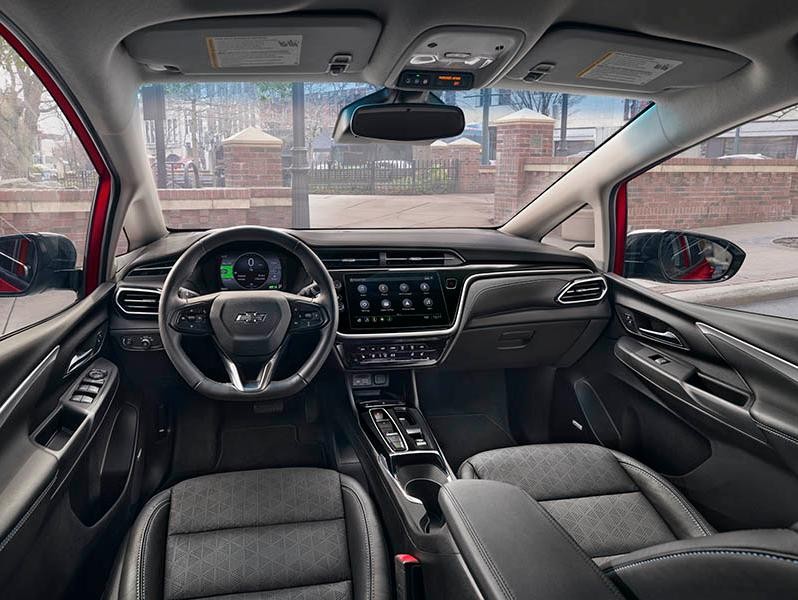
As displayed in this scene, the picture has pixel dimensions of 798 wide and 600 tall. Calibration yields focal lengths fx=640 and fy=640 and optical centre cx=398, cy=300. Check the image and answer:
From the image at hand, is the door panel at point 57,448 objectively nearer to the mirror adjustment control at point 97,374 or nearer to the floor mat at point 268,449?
the mirror adjustment control at point 97,374

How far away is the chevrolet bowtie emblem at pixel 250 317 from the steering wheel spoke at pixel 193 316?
0.11 meters

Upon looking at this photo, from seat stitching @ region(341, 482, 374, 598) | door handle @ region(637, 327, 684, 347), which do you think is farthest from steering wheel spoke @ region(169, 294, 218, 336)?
door handle @ region(637, 327, 684, 347)

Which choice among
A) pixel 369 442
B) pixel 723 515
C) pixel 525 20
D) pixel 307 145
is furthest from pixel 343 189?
pixel 723 515

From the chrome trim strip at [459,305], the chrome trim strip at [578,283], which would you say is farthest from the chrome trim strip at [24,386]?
the chrome trim strip at [578,283]

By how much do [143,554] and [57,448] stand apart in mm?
395

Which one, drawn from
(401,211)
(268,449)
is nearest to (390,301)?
(401,211)

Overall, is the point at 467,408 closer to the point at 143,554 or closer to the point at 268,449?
the point at 268,449

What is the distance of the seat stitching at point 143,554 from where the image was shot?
1.74m

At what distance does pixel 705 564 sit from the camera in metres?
0.79

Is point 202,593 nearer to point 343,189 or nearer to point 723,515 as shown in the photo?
point 723,515

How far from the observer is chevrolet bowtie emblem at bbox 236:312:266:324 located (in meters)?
2.22

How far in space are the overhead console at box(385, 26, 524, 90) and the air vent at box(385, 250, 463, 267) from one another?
81cm

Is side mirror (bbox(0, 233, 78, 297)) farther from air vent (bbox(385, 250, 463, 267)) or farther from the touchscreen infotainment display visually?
air vent (bbox(385, 250, 463, 267))

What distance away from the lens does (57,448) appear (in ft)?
5.84
